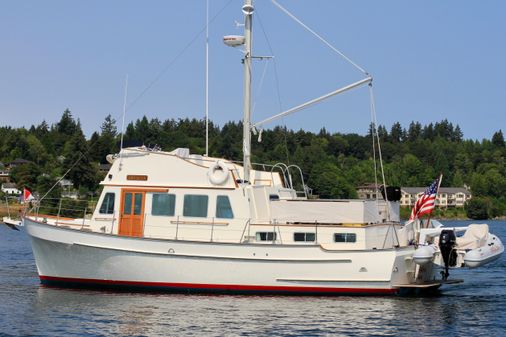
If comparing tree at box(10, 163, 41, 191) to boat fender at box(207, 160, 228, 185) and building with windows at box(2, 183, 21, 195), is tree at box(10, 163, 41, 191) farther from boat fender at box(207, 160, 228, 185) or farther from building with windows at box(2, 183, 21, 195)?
boat fender at box(207, 160, 228, 185)

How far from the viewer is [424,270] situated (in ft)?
76.7

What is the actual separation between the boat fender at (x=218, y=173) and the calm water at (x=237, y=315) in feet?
10.9

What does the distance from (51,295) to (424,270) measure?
35.3 ft

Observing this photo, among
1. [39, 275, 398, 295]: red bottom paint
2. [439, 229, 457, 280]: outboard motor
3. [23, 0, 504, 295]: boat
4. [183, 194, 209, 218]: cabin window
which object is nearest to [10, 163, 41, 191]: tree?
[23, 0, 504, 295]: boat

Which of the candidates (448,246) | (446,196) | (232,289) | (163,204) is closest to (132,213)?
(163,204)

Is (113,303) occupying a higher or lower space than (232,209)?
lower

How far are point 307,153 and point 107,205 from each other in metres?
112

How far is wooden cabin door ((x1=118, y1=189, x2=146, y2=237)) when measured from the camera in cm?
2306

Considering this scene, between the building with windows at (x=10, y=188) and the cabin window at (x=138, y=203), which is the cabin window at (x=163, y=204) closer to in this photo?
the cabin window at (x=138, y=203)

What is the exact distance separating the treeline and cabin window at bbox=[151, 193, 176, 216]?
69.8 metres

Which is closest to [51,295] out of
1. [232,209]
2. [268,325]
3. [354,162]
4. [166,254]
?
[166,254]

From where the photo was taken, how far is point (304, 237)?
2261 cm

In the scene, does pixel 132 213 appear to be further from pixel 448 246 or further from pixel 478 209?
pixel 478 209

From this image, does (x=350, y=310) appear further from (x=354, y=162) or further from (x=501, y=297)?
(x=354, y=162)
